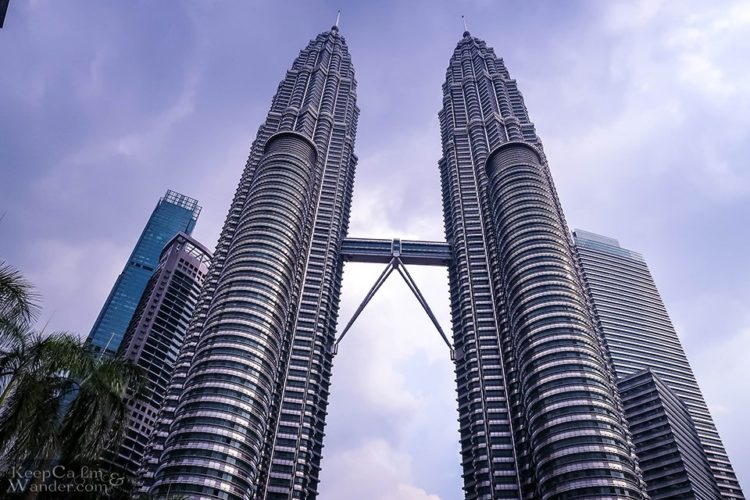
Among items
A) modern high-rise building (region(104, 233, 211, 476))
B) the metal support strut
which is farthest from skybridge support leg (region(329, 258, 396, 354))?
modern high-rise building (region(104, 233, 211, 476))

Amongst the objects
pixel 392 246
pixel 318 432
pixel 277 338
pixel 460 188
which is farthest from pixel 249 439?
pixel 460 188

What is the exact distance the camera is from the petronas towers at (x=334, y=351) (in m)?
98.1

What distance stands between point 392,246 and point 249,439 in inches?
3781

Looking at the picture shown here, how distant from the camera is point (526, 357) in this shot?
118 metres

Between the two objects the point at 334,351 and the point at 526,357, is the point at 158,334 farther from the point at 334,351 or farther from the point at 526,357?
the point at 526,357

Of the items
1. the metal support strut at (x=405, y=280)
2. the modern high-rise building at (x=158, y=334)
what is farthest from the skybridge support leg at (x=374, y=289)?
the modern high-rise building at (x=158, y=334)

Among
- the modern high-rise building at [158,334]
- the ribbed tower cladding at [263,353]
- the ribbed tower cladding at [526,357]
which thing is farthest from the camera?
the modern high-rise building at [158,334]

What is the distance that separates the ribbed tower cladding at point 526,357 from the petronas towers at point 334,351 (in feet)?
1.21

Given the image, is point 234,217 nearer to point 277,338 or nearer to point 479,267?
point 277,338

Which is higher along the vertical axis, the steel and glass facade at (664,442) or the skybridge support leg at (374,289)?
the skybridge support leg at (374,289)

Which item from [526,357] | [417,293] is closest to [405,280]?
[417,293]

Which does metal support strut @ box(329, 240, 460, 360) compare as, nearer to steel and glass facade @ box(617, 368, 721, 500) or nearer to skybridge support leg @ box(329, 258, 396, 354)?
skybridge support leg @ box(329, 258, 396, 354)

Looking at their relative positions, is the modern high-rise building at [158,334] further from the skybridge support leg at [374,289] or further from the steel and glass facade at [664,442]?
the steel and glass facade at [664,442]

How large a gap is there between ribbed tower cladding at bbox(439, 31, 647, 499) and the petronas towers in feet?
1.21
